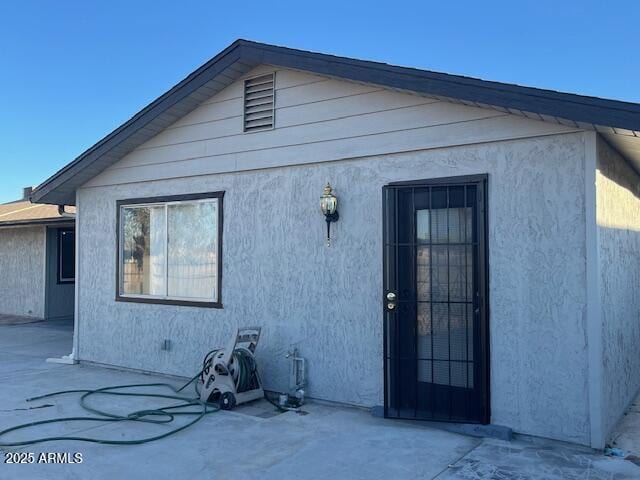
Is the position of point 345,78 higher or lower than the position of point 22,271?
higher

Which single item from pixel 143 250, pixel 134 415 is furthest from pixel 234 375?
pixel 143 250

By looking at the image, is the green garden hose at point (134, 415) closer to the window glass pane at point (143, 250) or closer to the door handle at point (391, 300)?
the window glass pane at point (143, 250)

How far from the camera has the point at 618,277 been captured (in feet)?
17.5

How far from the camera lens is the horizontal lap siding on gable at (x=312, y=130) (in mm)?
5100

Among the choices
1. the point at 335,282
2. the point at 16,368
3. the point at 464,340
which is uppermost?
the point at 335,282

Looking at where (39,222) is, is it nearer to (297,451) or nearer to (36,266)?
(36,266)

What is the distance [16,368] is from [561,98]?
25.5 ft

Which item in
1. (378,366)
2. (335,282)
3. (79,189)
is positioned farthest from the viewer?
(79,189)

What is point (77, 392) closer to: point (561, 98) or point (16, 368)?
point (16, 368)

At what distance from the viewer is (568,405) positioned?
177 inches

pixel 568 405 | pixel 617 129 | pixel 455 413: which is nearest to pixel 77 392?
pixel 455 413

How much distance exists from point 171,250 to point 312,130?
8.87 ft

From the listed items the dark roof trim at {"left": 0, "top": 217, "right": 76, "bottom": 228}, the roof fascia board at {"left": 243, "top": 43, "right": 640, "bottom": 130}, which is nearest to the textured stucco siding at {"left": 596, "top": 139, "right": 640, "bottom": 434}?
the roof fascia board at {"left": 243, "top": 43, "right": 640, "bottom": 130}

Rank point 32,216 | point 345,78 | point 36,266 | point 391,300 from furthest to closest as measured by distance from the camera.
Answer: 1. point 36,266
2. point 32,216
3. point 345,78
4. point 391,300
